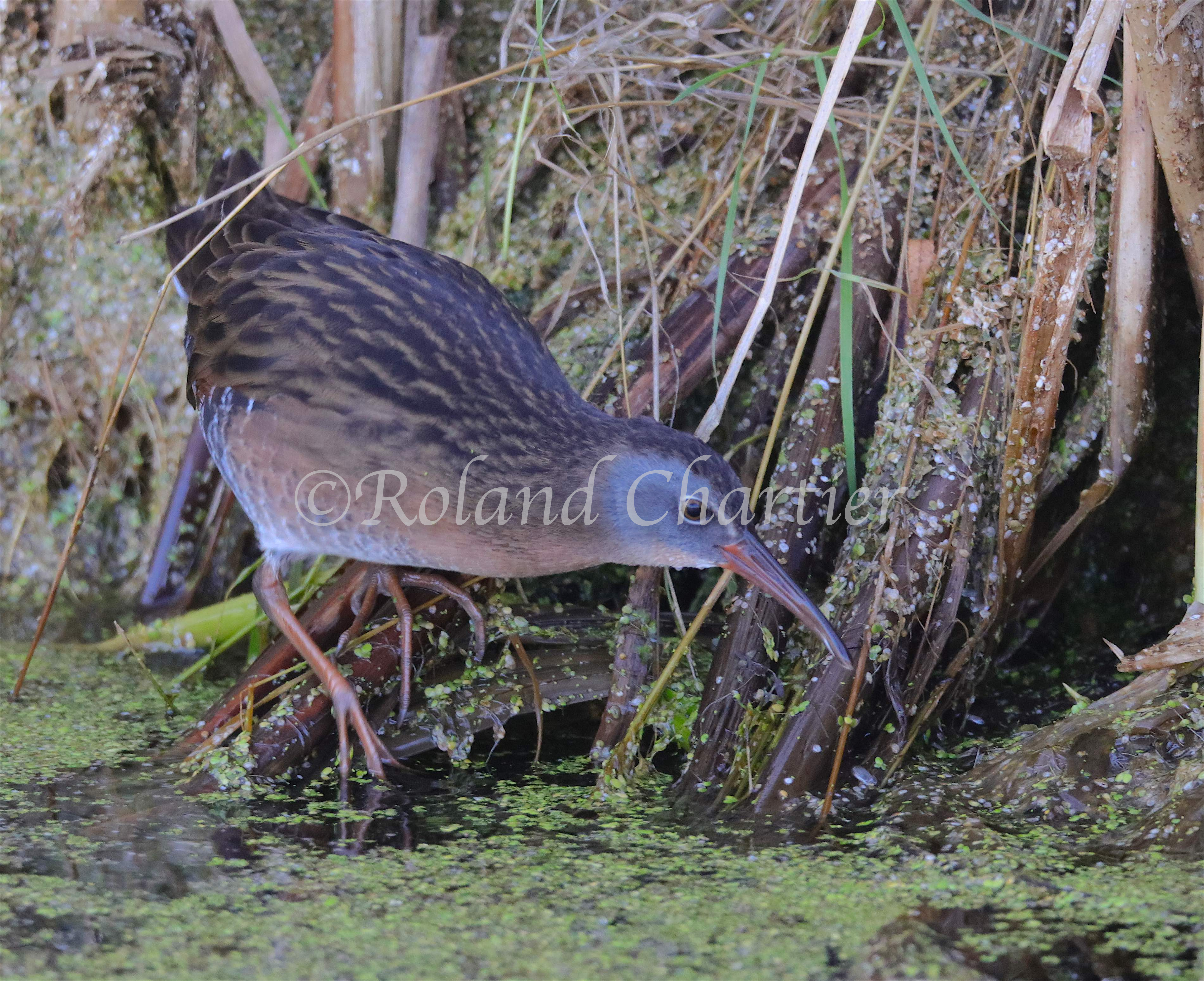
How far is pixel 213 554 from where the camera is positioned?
3459mm

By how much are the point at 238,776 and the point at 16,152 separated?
2.22 meters

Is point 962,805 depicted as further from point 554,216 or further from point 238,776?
point 554,216

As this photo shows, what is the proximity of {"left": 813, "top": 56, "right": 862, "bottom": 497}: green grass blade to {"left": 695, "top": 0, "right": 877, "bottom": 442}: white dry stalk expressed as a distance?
0.37 ft

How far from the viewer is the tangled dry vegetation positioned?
2502mm

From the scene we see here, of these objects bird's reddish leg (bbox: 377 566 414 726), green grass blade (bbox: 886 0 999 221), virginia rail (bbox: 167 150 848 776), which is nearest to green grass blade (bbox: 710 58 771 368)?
green grass blade (bbox: 886 0 999 221)

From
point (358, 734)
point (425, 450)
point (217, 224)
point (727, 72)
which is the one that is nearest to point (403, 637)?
point (358, 734)

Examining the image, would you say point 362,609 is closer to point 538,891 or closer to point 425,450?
point 425,450

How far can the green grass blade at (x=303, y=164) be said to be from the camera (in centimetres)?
343

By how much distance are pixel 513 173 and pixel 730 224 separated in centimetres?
79

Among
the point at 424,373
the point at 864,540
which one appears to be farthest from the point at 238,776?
the point at 864,540

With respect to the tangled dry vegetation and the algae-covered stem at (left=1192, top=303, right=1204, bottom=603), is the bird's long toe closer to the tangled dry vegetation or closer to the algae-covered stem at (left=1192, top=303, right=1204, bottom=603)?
the tangled dry vegetation

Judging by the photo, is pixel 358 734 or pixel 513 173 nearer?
pixel 358 734

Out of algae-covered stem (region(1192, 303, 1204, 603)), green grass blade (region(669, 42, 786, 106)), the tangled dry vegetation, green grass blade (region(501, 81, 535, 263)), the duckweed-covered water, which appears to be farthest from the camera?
green grass blade (region(501, 81, 535, 263))

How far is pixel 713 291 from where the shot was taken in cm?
300
